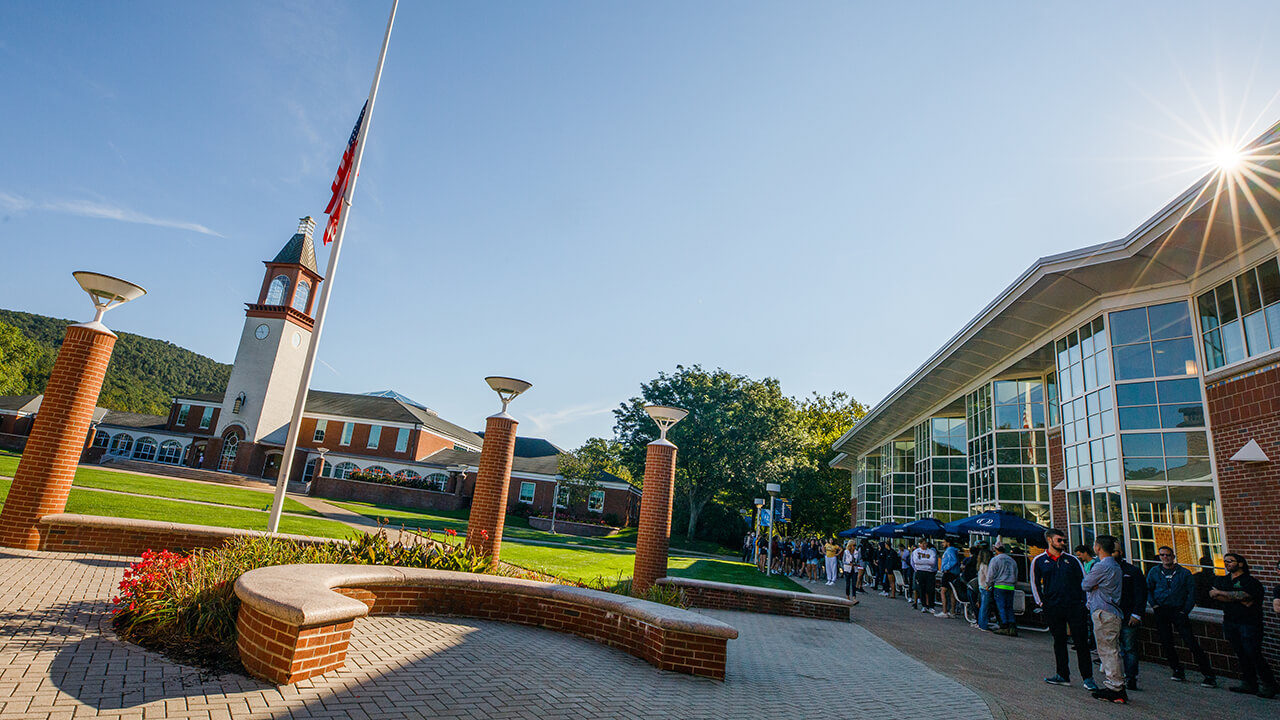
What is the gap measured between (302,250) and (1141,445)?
156 ft

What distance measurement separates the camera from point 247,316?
145ft

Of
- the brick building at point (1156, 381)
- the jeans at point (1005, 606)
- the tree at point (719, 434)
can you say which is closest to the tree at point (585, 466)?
the tree at point (719, 434)

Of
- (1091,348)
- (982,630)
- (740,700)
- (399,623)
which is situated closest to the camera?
(740,700)

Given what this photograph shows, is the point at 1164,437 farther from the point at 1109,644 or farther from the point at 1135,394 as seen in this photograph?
the point at 1109,644

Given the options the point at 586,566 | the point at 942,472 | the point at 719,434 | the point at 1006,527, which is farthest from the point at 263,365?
the point at 1006,527

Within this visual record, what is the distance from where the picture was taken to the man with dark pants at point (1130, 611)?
26.4 ft

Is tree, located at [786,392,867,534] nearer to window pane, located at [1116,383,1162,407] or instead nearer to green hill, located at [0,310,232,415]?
window pane, located at [1116,383,1162,407]

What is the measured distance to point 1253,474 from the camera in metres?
10.6

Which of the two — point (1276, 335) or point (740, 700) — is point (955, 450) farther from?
point (740, 700)

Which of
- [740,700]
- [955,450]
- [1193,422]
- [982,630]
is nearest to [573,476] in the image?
[955,450]

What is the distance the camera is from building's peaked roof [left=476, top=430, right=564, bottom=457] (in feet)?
174

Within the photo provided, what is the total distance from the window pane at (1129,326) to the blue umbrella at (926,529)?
6.14 meters

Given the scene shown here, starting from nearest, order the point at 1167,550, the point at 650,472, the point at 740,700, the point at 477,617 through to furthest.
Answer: the point at 740,700, the point at 477,617, the point at 1167,550, the point at 650,472

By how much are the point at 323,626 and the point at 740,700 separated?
3.54 metres
